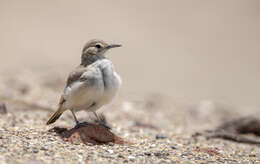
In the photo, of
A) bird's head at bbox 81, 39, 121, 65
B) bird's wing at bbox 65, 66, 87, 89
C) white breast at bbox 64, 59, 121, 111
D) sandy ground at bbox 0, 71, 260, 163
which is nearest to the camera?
sandy ground at bbox 0, 71, 260, 163

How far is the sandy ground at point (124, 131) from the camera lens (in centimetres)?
559

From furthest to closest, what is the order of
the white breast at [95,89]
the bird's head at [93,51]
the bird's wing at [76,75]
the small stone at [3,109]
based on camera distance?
1. the small stone at [3,109]
2. the bird's head at [93,51]
3. the bird's wing at [76,75]
4. the white breast at [95,89]

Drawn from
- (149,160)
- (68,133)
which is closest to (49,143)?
(68,133)

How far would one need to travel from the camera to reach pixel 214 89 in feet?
72.0

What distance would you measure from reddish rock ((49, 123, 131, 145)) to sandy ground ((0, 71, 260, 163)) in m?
0.14

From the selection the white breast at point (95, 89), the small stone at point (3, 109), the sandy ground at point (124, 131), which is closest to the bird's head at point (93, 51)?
the white breast at point (95, 89)

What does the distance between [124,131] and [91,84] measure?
8.48ft

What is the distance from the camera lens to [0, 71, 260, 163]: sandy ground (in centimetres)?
559

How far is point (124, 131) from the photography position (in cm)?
865

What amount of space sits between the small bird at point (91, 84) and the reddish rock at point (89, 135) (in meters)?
0.35

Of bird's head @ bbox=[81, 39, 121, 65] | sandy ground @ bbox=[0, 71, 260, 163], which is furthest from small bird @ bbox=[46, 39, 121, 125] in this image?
sandy ground @ bbox=[0, 71, 260, 163]

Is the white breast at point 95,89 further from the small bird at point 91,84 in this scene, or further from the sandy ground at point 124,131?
the sandy ground at point 124,131

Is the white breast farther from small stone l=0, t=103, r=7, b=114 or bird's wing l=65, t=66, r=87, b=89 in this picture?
small stone l=0, t=103, r=7, b=114

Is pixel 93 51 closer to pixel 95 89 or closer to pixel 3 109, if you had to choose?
pixel 95 89
